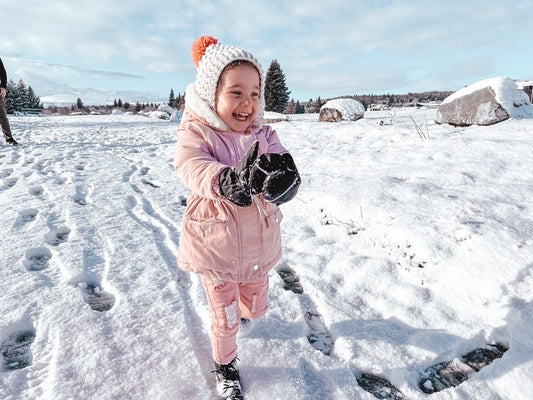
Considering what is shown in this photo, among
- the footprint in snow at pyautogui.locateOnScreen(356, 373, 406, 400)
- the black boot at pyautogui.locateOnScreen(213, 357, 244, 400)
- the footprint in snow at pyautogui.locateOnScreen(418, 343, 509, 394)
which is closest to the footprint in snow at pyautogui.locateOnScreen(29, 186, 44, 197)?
the black boot at pyautogui.locateOnScreen(213, 357, 244, 400)

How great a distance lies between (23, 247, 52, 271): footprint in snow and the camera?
7.55 feet

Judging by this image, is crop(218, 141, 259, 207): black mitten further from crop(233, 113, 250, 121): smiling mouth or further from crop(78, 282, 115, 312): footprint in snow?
crop(78, 282, 115, 312): footprint in snow

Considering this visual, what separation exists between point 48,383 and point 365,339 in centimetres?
148

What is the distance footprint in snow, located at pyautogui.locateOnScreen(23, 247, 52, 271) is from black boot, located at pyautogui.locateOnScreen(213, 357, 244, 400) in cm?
157

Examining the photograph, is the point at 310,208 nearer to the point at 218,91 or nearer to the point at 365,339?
the point at 365,339

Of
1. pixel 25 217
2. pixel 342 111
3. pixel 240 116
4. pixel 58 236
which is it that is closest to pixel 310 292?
pixel 240 116

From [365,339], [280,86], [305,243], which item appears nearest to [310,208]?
[305,243]

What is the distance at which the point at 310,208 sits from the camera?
11.3ft

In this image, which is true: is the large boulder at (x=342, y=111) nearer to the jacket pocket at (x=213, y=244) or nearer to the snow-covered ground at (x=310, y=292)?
the snow-covered ground at (x=310, y=292)

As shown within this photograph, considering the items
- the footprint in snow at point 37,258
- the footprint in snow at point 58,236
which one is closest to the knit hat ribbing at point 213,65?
the footprint in snow at point 37,258

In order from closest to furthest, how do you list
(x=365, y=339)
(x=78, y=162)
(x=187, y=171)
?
(x=187, y=171), (x=365, y=339), (x=78, y=162)

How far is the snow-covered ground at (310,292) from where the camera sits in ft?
4.90

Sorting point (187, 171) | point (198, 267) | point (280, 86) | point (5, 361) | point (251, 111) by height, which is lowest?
point (5, 361)

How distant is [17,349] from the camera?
1.61 metres
